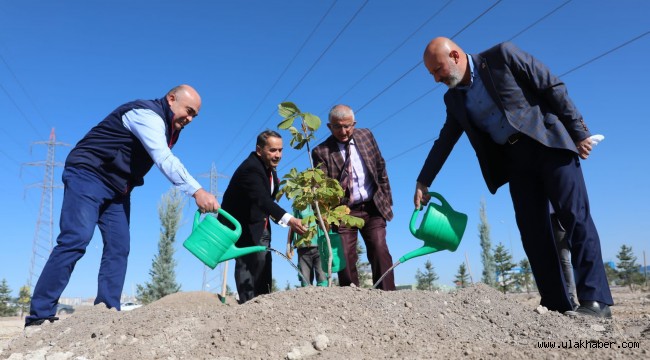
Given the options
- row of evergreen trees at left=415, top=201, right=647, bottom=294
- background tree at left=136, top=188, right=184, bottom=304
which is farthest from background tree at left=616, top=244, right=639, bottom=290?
background tree at left=136, top=188, right=184, bottom=304

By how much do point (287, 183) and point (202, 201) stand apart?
0.60 m

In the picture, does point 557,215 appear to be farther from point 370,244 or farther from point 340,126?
point 340,126

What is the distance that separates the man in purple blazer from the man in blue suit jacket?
0.70m

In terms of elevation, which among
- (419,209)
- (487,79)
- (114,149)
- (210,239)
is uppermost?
(487,79)

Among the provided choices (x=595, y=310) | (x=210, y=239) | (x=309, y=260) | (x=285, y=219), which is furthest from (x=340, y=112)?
(x=309, y=260)

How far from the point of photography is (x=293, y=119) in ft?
9.87

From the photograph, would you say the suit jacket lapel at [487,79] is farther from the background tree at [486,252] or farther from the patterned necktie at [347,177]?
the background tree at [486,252]

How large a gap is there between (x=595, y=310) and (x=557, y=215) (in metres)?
0.50

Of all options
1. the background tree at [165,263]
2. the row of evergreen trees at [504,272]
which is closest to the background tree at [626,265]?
the row of evergreen trees at [504,272]

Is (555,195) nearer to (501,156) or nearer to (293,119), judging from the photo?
(501,156)

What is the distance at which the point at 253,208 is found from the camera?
3.62 meters

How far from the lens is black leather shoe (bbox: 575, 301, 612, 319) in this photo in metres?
2.11

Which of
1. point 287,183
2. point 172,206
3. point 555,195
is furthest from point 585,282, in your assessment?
point 172,206

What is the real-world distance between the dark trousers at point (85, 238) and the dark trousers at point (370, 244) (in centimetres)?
166
